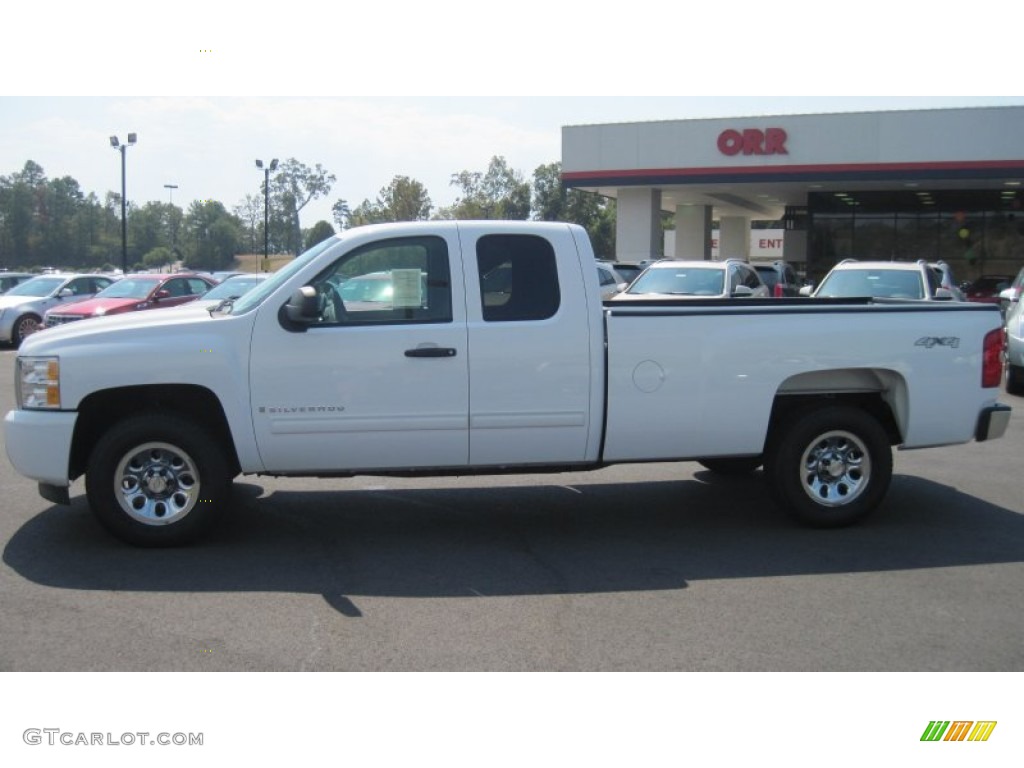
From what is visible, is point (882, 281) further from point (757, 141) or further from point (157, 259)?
point (157, 259)

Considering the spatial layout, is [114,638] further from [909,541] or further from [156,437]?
[909,541]

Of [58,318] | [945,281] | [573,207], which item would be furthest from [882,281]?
[573,207]

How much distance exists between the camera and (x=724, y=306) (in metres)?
7.48

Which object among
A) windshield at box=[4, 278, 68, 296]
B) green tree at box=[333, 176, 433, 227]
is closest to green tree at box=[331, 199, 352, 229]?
green tree at box=[333, 176, 433, 227]

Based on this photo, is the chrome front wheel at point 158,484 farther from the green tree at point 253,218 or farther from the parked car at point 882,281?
the green tree at point 253,218

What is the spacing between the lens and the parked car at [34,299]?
22234mm

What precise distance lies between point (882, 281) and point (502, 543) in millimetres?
11451

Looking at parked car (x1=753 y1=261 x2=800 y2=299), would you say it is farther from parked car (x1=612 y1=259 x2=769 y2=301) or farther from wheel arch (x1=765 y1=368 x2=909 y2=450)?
wheel arch (x1=765 y1=368 x2=909 y2=450)

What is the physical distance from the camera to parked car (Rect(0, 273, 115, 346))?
22.2 metres

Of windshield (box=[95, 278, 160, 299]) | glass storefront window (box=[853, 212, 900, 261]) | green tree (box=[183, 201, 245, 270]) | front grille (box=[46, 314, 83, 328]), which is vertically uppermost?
green tree (box=[183, 201, 245, 270])

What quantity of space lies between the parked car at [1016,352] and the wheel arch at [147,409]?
11.5 metres

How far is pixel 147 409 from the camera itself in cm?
675

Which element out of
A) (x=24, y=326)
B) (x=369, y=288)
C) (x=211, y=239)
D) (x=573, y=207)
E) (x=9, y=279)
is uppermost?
(x=573, y=207)

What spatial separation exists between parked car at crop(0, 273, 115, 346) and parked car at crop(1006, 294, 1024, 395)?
18.6 meters
